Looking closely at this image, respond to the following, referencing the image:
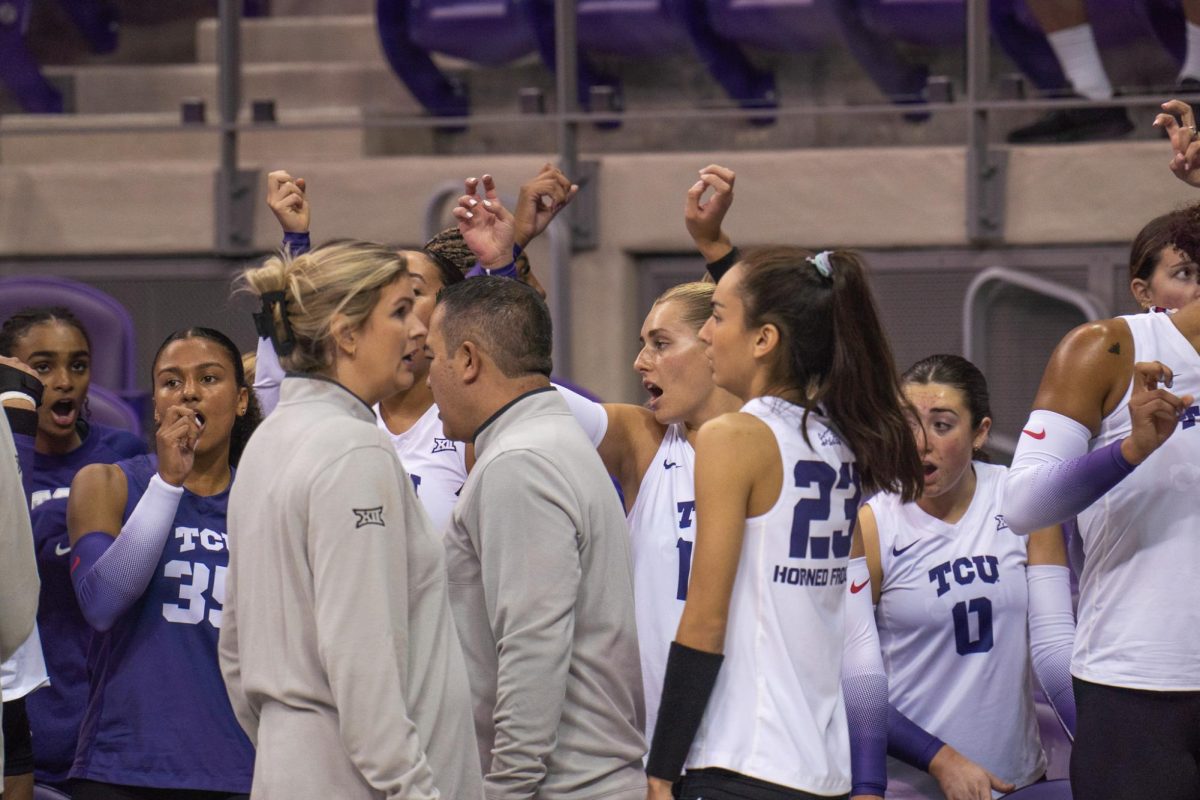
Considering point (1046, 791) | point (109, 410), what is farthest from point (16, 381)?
point (109, 410)

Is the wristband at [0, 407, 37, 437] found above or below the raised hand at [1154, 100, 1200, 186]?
below

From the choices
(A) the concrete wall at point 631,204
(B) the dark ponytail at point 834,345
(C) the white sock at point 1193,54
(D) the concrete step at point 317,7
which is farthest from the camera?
(D) the concrete step at point 317,7

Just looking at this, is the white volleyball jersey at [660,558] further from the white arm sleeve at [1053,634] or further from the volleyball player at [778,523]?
the white arm sleeve at [1053,634]

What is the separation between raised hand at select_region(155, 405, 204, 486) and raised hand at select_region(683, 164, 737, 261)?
1043mm

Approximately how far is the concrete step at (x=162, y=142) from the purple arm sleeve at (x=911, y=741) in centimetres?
436

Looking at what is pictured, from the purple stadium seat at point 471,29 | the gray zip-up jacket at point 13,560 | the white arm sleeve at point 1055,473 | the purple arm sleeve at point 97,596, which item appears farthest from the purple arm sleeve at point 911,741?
the purple stadium seat at point 471,29

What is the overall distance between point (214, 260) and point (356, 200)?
64cm

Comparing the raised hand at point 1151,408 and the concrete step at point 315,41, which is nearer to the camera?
the raised hand at point 1151,408

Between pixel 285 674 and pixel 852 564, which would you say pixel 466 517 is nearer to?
pixel 285 674

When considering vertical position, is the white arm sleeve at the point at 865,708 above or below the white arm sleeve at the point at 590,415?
below

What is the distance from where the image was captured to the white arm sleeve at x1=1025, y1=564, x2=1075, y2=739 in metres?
3.24

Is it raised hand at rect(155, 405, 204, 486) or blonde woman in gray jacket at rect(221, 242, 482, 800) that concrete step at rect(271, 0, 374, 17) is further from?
blonde woman in gray jacket at rect(221, 242, 482, 800)

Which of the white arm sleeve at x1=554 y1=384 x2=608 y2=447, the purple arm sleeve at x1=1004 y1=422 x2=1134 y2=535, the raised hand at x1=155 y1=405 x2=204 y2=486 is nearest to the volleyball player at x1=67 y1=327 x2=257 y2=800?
the raised hand at x1=155 y1=405 x2=204 y2=486

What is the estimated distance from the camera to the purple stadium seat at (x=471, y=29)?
22.6 feet
